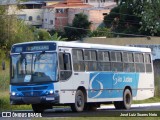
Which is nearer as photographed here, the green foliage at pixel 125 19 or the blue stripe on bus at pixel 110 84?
the blue stripe on bus at pixel 110 84

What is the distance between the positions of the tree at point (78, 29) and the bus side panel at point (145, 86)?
201 feet

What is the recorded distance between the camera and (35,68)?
27188 mm

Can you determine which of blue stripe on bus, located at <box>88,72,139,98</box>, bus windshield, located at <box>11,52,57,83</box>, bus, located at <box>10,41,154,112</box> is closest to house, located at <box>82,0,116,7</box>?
blue stripe on bus, located at <box>88,72,139,98</box>

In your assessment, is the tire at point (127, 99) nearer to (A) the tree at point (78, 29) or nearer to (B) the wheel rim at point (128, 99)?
(B) the wheel rim at point (128, 99)

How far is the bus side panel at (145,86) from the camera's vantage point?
34.2 metres

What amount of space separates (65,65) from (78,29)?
2794 inches

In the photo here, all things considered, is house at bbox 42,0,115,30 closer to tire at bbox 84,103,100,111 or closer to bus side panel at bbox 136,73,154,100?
bus side panel at bbox 136,73,154,100

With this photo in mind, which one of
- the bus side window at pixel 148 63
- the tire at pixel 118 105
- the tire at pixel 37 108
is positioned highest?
the bus side window at pixel 148 63

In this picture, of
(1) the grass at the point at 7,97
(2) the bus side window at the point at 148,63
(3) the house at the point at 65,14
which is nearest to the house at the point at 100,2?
(3) the house at the point at 65,14

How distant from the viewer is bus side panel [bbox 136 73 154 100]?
1345 inches

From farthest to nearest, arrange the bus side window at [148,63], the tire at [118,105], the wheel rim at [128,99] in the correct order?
1. the bus side window at [148,63]
2. the wheel rim at [128,99]
3. the tire at [118,105]

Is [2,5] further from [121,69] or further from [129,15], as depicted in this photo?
[129,15]

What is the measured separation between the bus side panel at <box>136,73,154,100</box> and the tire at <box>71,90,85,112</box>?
5758 mm

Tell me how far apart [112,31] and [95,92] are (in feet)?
213
